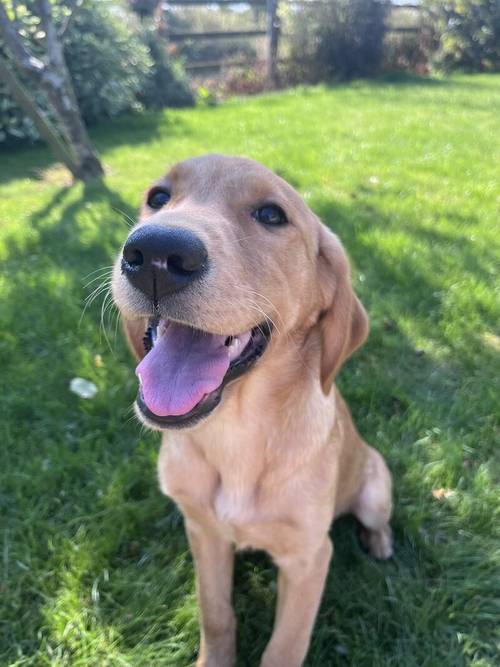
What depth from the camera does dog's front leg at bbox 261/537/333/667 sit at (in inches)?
76.7

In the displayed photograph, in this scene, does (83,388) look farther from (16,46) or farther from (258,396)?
(16,46)

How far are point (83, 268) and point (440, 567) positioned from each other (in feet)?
11.7

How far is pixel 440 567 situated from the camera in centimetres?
240

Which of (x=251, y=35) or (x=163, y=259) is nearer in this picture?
(x=163, y=259)

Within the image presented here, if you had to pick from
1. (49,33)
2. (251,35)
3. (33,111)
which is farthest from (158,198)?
(251,35)

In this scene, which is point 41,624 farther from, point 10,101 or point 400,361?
point 10,101

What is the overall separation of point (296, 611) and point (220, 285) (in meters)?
1.27

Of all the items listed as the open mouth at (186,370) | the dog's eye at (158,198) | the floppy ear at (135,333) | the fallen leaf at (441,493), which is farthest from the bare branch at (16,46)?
the fallen leaf at (441,493)

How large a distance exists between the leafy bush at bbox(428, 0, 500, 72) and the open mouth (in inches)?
776

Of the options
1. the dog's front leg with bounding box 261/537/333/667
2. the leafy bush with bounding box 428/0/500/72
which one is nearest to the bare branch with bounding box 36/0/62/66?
the dog's front leg with bounding box 261/537/333/667

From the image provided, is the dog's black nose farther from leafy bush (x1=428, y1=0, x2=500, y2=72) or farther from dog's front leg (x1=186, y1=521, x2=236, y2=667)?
leafy bush (x1=428, y1=0, x2=500, y2=72)

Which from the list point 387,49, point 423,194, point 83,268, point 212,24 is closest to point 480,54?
point 387,49

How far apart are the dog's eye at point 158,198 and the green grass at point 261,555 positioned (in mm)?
1383

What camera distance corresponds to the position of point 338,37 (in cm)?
1555
